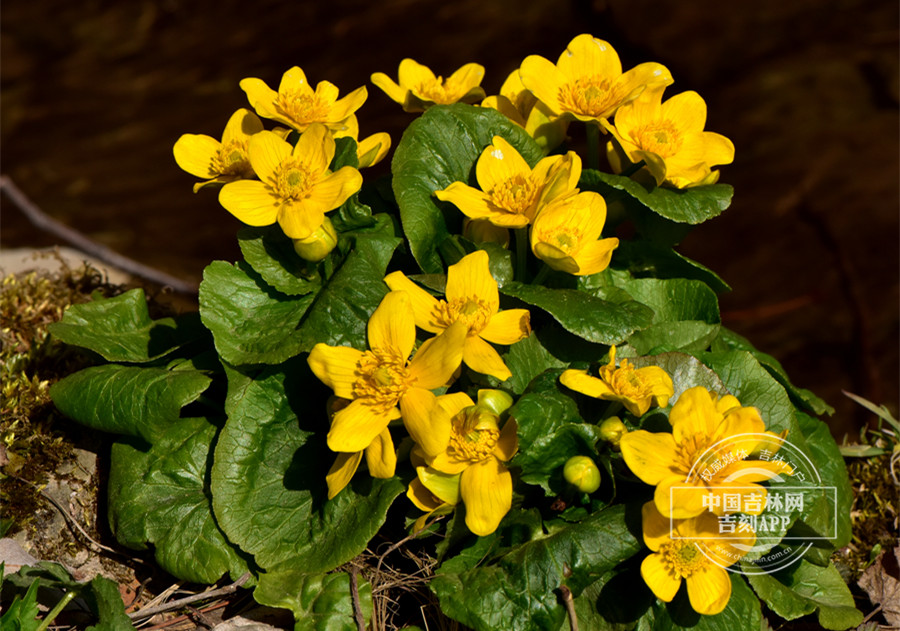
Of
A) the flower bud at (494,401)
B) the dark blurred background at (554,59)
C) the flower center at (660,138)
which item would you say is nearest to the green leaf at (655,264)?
the flower center at (660,138)

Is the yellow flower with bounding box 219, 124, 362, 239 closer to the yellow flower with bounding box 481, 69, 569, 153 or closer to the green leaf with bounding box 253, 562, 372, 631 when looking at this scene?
the yellow flower with bounding box 481, 69, 569, 153

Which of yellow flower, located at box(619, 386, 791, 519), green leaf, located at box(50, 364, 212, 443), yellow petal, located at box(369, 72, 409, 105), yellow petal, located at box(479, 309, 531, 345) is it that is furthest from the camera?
yellow petal, located at box(369, 72, 409, 105)

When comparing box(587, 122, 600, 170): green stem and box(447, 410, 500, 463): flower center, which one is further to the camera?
box(587, 122, 600, 170): green stem

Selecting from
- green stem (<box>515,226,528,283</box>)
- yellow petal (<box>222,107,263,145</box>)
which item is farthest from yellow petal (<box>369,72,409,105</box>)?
green stem (<box>515,226,528,283</box>)

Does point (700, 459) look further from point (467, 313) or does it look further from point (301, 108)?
point (301, 108)

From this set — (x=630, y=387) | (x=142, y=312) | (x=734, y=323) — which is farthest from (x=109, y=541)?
(x=734, y=323)

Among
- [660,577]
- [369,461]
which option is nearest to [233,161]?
[369,461]
